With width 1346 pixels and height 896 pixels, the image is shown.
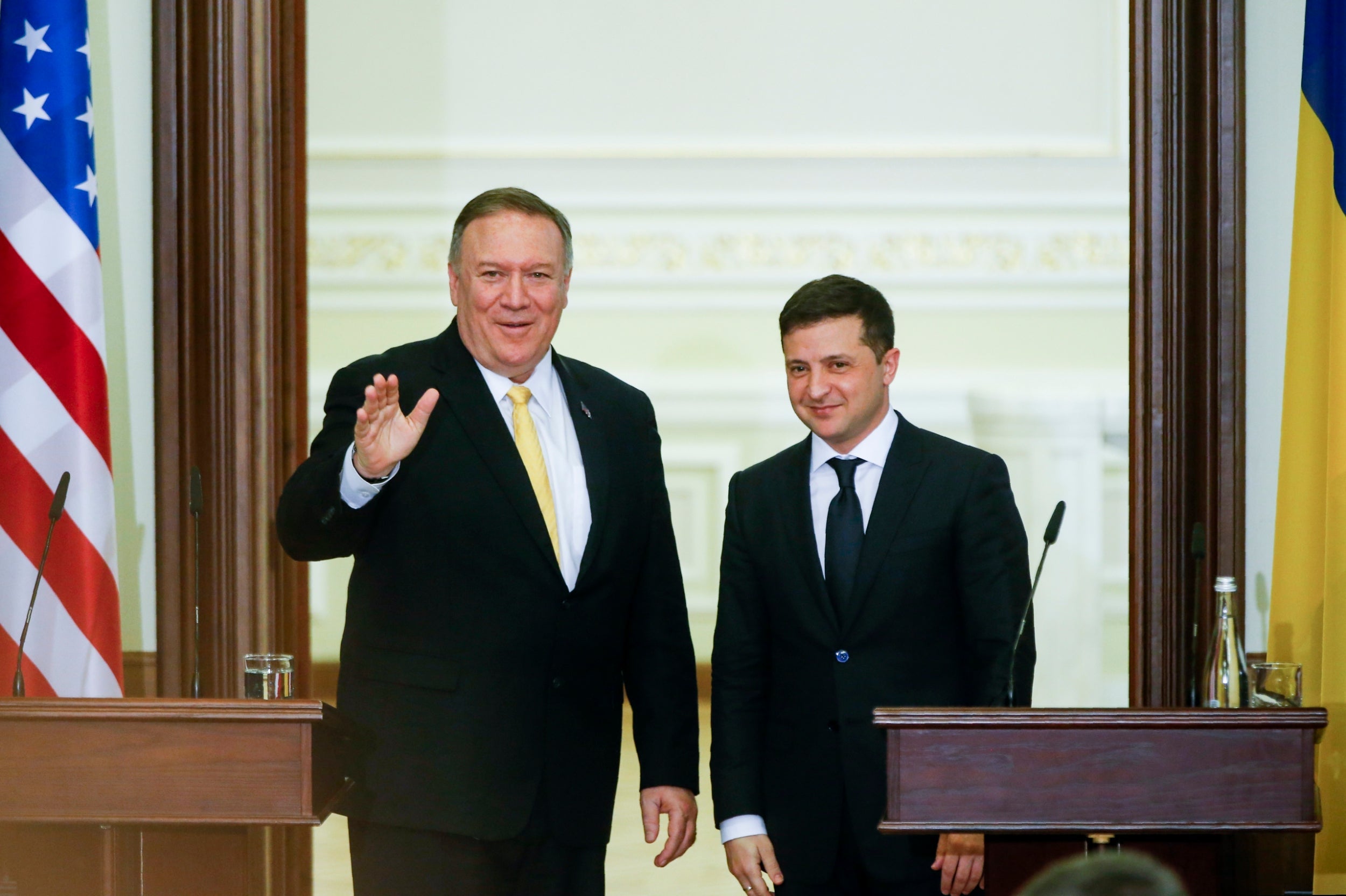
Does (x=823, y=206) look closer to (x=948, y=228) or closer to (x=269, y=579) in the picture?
(x=948, y=228)

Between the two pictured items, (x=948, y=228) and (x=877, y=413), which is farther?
(x=948, y=228)

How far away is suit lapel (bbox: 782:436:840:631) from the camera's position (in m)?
2.28

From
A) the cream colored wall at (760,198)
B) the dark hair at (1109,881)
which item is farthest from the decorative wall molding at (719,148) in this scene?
the dark hair at (1109,881)

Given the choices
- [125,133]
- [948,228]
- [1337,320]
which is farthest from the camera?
[948,228]

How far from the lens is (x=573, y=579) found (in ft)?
7.52

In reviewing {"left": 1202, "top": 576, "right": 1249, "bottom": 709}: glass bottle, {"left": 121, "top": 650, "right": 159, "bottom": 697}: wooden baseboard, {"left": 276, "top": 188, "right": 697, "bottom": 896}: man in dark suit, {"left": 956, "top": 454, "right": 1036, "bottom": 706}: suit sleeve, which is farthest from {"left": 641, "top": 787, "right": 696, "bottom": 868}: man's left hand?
{"left": 121, "top": 650, "right": 159, "bottom": 697}: wooden baseboard

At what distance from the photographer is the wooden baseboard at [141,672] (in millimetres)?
3135

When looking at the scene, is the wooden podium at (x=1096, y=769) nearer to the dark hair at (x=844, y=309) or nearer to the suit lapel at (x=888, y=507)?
the suit lapel at (x=888, y=507)

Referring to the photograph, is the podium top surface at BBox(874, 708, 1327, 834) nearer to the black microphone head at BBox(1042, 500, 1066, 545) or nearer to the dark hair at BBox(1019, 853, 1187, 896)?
the black microphone head at BBox(1042, 500, 1066, 545)

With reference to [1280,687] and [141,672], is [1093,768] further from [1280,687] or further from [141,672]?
[141,672]

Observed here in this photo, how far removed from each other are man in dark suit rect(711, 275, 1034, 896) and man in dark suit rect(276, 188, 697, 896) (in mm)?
124

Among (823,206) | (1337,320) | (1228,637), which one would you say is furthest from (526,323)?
(823,206)

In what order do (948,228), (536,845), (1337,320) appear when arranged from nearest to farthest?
(536,845)
(1337,320)
(948,228)

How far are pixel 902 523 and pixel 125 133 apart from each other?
1894mm
